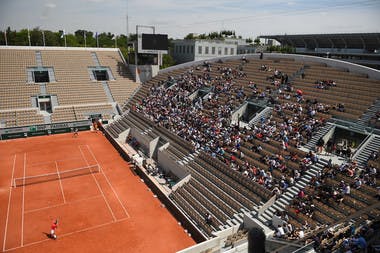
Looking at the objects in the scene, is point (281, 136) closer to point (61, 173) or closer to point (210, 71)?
point (61, 173)

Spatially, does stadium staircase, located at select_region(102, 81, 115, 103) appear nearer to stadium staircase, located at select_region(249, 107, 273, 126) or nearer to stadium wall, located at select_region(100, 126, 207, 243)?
stadium wall, located at select_region(100, 126, 207, 243)

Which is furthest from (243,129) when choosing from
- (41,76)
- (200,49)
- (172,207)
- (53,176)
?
(200,49)

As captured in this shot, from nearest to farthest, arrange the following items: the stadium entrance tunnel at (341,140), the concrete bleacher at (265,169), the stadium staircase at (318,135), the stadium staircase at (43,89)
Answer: the concrete bleacher at (265,169) < the stadium entrance tunnel at (341,140) < the stadium staircase at (318,135) < the stadium staircase at (43,89)

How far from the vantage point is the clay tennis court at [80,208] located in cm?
1774

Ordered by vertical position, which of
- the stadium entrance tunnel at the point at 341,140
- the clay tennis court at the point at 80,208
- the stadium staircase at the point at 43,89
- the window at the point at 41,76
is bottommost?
the clay tennis court at the point at 80,208

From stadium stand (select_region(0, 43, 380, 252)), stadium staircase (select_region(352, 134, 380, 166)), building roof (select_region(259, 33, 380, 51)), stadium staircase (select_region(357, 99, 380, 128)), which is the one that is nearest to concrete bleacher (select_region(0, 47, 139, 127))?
stadium stand (select_region(0, 43, 380, 252))

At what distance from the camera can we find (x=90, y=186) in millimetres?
24953

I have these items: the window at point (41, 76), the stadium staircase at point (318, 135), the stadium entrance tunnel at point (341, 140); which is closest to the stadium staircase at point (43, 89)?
the window at point (41, 76)

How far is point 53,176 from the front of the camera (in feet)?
87.0

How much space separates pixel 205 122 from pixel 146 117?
10572 mm

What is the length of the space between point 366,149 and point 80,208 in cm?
2113

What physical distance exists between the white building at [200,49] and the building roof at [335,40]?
15267 millimetres

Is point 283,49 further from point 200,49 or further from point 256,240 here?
point 256,240

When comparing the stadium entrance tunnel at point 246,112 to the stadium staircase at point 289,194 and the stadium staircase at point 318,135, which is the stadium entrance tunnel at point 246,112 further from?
the stadium staircase at point 289,194
